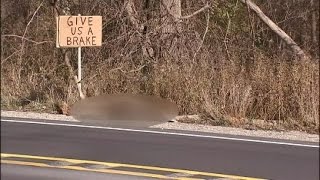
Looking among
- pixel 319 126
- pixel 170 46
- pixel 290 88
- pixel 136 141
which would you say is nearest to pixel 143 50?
pixel 170 46

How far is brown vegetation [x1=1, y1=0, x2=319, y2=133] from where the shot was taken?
37.7 feet

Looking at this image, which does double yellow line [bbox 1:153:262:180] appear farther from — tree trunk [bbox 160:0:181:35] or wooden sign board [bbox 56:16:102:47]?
tree trunk [bbox 160:0:181:35]

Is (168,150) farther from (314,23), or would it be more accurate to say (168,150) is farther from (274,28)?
(314,23)

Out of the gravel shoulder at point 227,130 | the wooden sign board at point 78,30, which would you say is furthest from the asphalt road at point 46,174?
the wooden sign board at point 78,30

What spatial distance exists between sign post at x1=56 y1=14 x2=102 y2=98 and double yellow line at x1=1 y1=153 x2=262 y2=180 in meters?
6.08

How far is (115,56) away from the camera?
15.1m

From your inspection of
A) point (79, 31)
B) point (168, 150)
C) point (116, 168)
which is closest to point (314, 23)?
point (79, 31)

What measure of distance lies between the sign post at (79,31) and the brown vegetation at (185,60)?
1029mm

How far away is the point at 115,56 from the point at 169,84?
293 cm

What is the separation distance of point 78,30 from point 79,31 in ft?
0.10

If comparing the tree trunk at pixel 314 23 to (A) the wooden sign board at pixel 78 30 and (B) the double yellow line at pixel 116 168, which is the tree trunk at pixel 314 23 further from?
(B) the double yellow line at pixel 116 168

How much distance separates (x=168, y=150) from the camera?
24.8 feet

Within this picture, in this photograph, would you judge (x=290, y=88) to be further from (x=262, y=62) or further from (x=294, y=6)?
(x=294, y=6)

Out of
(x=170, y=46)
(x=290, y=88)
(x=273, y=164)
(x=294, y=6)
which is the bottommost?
(x=273, y=164)
